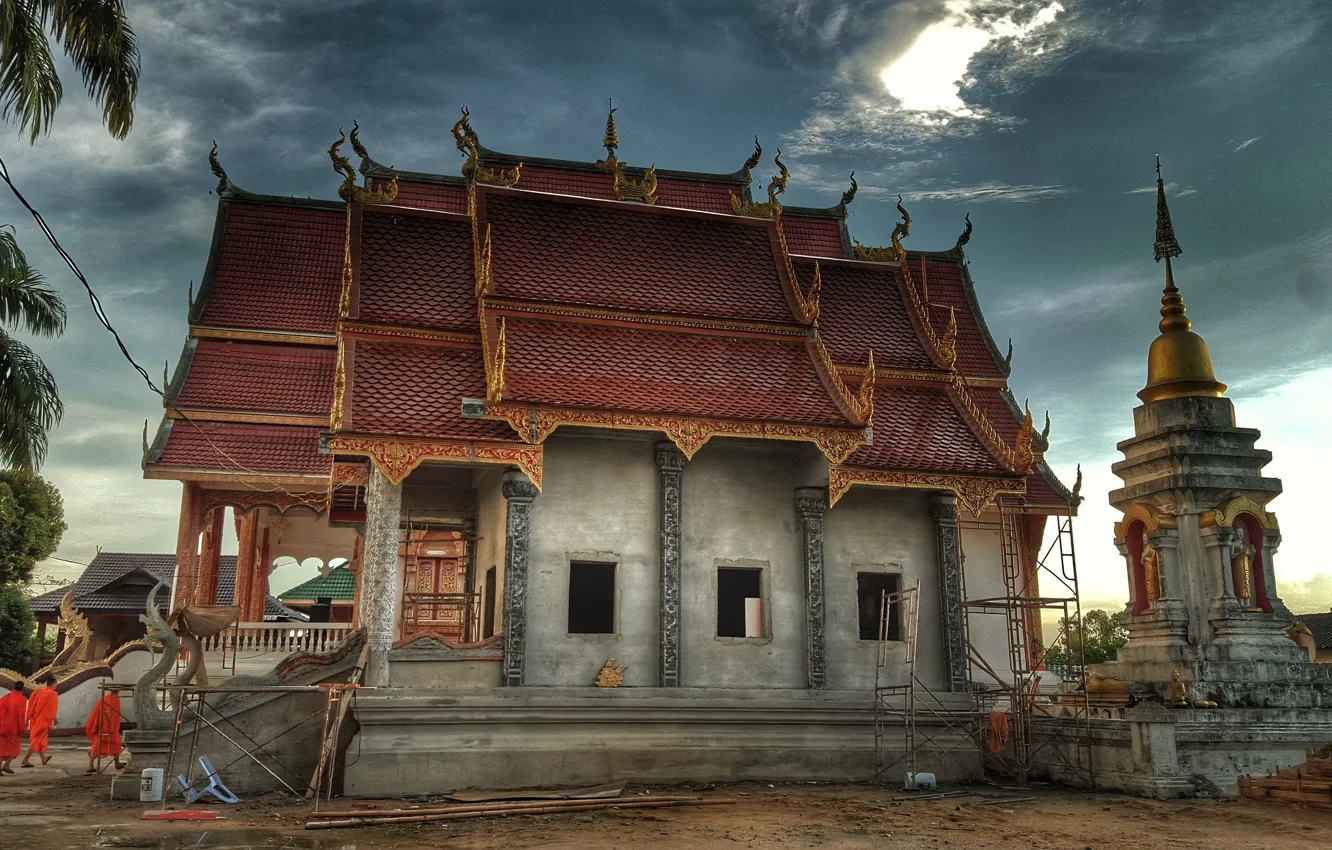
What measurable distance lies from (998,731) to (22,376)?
1327cm

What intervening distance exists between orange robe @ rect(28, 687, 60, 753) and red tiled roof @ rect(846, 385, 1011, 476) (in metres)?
12.3

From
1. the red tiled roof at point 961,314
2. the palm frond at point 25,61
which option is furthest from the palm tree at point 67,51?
the red tiled roof at point 961,314

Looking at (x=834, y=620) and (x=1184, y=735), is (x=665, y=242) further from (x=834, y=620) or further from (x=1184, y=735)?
(x=1184, y=735)

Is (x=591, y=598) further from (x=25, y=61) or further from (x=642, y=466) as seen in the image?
(x=25, y=61)

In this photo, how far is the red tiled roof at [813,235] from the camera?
938 inches

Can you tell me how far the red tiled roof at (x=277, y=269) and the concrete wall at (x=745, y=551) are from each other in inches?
413

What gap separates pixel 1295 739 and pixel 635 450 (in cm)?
878

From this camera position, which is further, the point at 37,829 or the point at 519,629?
the point at 519,629

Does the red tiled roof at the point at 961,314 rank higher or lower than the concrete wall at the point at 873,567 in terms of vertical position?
higher

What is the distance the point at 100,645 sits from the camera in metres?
33.7

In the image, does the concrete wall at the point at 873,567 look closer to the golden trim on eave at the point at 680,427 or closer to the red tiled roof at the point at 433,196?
the golden trim on eave at the point at 680,427

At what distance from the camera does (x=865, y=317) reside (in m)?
17.4

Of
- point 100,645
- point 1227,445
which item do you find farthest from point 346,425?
point 100,645

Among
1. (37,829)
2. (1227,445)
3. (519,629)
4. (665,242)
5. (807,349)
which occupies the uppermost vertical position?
(665,242)
